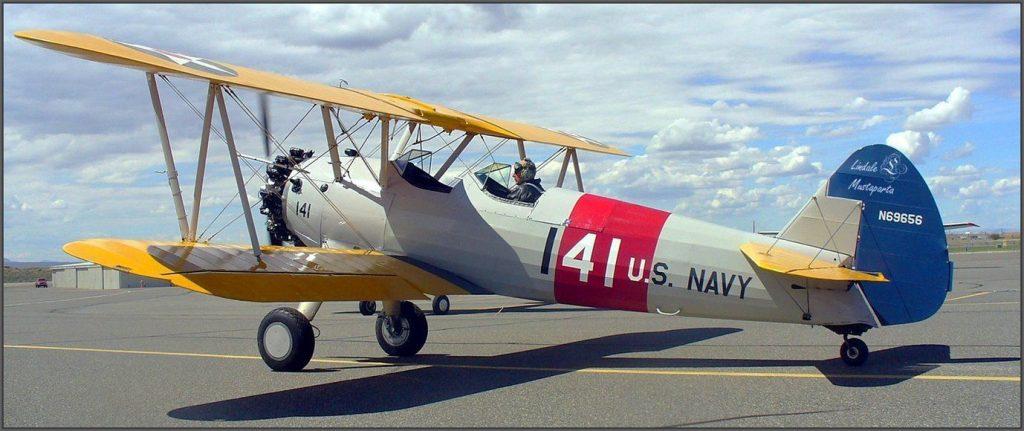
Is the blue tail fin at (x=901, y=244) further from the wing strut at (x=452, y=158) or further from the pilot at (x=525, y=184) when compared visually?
the wing strut at (x=452, y=158)

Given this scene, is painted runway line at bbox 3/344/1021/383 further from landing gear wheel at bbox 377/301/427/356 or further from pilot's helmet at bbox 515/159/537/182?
Result: pilot's helmet at bbox 515/159/537/182

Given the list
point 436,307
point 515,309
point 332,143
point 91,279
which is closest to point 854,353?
point 332,143

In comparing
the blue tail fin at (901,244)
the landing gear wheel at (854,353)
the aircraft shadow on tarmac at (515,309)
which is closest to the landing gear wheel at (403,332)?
the landing gear wheel at (854,353)

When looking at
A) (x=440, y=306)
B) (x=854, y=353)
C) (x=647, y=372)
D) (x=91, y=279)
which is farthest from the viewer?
(x=91, y=279)

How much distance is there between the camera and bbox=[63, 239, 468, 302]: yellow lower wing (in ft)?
22.9

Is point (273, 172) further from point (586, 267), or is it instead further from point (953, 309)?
point (953, 309)

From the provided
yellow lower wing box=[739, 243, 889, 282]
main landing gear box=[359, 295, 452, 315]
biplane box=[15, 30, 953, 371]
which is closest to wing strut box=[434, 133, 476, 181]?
biplane box=[15, 30, 953, 371]

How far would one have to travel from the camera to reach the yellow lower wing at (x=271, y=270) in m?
6.98

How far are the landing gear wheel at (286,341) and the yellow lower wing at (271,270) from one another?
0.57 meters

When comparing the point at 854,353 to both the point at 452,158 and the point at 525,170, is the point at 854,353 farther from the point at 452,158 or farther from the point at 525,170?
the point at 452,158

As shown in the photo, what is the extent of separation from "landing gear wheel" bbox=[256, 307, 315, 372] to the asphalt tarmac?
0.15 m

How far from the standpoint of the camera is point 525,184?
9.12 metres

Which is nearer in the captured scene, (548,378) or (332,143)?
(548,378)

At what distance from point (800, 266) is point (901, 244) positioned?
37.0 inches
